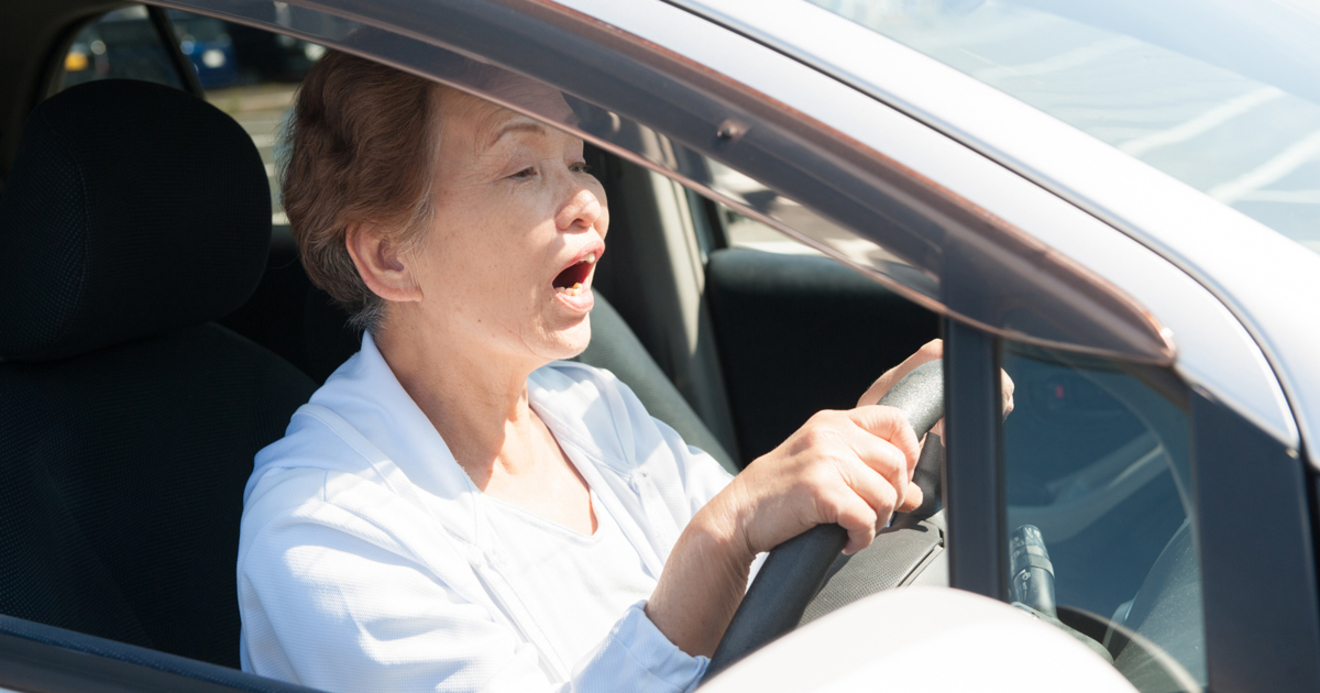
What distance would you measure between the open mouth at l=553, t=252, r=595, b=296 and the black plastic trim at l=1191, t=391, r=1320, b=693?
776mm

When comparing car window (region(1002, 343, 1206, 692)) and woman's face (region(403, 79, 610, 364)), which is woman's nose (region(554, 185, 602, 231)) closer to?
woman's face (region(403, 79, 610, 364))

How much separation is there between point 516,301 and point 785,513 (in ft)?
1.59

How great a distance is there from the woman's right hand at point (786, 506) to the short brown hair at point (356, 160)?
57 cm

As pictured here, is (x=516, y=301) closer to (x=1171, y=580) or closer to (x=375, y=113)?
(x=375, y=113)

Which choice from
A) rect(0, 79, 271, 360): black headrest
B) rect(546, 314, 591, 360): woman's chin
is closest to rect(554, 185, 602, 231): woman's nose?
rect(546, 314, 591, 360): woman's chin

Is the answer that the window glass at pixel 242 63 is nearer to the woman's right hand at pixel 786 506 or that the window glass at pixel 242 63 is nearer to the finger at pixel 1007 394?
the woman's right hand at pixel 786 506

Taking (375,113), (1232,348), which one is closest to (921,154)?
(1232,348)

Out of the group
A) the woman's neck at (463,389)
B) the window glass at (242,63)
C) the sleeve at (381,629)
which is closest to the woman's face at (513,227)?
the woman's neck at (463,389)

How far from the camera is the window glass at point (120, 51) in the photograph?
2.40 meters

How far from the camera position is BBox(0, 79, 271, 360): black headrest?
138cm

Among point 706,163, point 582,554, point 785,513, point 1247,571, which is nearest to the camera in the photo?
point 1247,571

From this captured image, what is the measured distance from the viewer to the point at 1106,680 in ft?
2.37

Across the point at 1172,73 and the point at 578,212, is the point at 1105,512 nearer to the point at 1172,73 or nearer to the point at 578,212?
the point at 1172,73

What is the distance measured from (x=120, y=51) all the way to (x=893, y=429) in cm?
236
